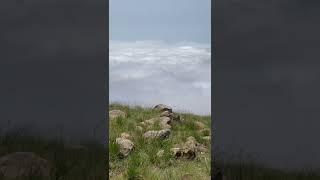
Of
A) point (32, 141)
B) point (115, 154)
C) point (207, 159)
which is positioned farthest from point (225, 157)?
point (32, 141)

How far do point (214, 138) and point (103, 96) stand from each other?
221 cm

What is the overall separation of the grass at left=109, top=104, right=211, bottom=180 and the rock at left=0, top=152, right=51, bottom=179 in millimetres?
1710

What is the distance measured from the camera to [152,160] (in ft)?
31.9

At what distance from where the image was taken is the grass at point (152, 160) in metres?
8.40

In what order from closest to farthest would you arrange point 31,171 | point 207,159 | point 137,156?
point 31,171
point 137,156
point 207,159

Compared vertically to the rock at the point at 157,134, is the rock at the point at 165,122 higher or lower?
higher

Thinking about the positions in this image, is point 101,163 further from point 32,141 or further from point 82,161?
point 32,141

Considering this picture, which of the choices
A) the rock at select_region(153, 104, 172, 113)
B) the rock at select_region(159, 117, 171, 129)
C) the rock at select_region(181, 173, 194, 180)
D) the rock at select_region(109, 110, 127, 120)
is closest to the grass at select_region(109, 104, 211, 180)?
the rock at select_region(181, 173, 194, 180)

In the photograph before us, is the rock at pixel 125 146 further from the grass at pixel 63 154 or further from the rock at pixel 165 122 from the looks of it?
the rock at pixel 165 122

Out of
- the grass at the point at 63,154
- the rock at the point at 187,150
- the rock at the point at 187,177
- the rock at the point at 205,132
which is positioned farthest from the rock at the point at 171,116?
the rock at the point at 187,177

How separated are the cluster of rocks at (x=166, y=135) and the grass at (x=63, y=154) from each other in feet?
2.81

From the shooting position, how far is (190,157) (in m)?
10.4

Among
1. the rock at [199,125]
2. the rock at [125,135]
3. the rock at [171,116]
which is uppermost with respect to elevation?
the rock at [171,116]

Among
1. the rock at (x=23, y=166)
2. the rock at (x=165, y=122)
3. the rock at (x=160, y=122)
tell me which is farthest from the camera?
the rock at (x=160, y=122)
